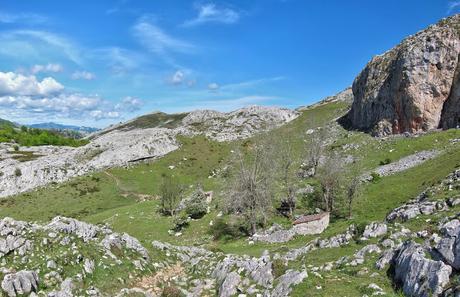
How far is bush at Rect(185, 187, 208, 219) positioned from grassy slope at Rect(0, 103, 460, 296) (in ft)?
5.12

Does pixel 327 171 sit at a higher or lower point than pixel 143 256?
higher

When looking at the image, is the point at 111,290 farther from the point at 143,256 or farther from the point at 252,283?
the point at 252,283

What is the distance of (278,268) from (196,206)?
34.0 meters

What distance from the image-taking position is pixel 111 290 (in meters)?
23.9

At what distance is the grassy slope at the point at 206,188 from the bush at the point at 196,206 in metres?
1.56

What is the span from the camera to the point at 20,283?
21.7m

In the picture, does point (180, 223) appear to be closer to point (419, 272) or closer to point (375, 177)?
point (375, 177)

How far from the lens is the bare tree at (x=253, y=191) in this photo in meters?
44.6

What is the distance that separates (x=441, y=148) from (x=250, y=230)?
32.0m

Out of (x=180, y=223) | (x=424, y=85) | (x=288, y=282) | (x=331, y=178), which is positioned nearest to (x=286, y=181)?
(x=331, y=178)

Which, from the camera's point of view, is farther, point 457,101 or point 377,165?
point 457,101

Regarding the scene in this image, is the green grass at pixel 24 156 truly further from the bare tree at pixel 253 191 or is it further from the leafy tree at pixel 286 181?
the bare tree at pixel 253 191

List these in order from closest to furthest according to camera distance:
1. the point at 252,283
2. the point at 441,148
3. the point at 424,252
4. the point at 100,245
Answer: the point at 424,252 < the point at 252,283 < the point at 100,245 < the point at 441,148

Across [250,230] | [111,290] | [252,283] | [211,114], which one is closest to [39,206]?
[250,230]
